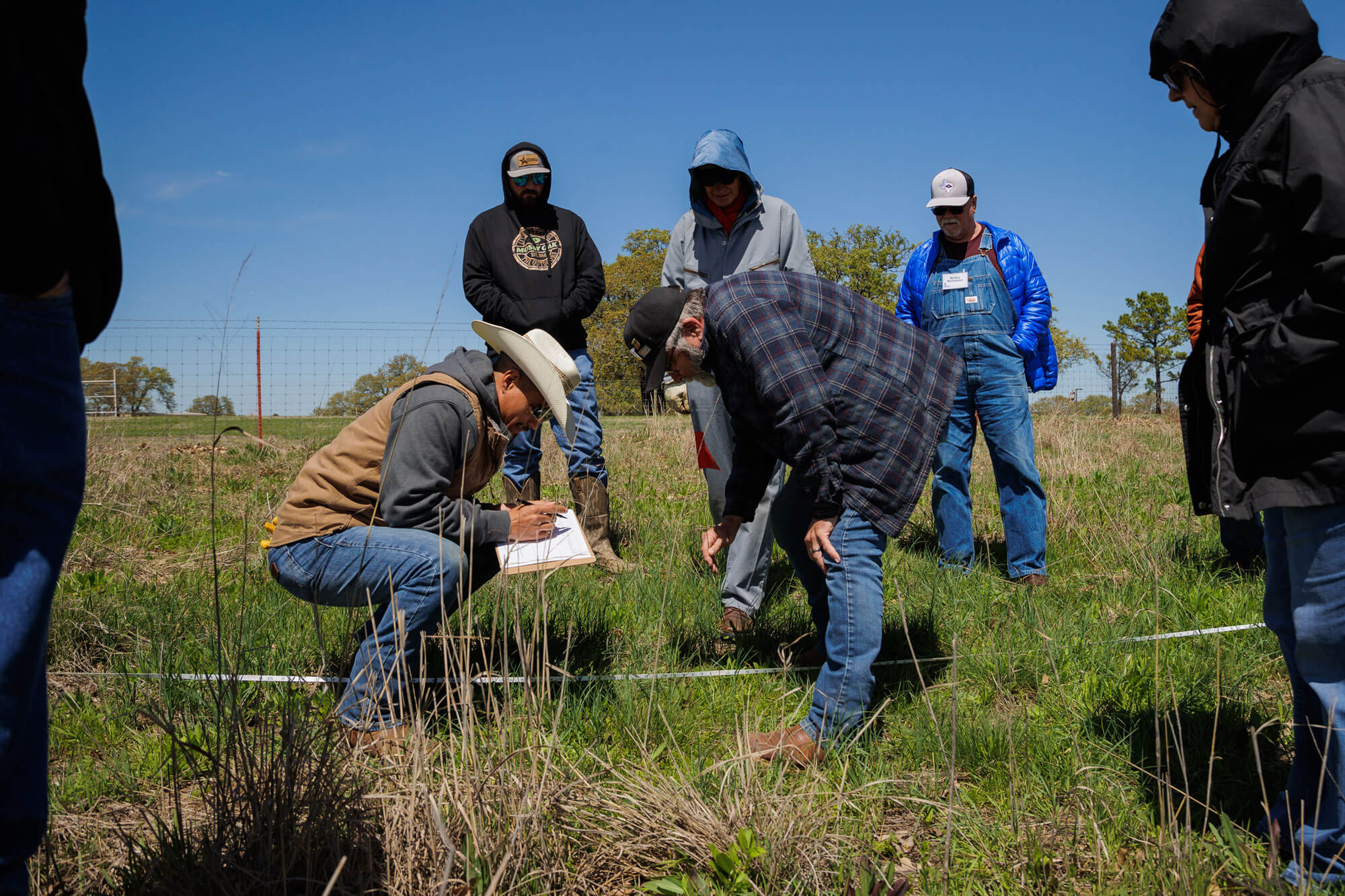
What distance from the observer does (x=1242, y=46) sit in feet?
5.91

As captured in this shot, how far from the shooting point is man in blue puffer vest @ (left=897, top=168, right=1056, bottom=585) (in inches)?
180

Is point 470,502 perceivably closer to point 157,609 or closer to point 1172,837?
point 157,609

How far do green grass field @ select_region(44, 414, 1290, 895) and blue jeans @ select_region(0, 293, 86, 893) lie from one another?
0.50 meters

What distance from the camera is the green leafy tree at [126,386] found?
313cm

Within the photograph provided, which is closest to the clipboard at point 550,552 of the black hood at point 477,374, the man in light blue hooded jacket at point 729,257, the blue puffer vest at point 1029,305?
the black hood at point 477,374

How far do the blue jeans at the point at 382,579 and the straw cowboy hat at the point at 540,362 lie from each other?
60cm

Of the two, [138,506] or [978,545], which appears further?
[138,506]

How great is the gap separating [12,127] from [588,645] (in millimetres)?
2878

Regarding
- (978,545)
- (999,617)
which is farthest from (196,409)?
(978,545)

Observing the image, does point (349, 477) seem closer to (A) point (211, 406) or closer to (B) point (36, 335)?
(A) point (211, 406)

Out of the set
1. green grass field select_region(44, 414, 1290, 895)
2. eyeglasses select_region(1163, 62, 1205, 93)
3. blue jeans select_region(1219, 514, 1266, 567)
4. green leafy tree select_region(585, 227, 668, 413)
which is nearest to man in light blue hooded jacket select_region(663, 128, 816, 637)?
green grass field select_region(44, 414, 1290, 895)

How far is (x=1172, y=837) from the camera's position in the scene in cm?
189

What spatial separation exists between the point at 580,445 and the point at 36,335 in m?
4.24

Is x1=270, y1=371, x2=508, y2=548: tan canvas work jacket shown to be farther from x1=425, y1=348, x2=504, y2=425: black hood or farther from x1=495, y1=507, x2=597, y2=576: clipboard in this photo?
x1=495, y1=507, x2=597, y2=576: clipboard
